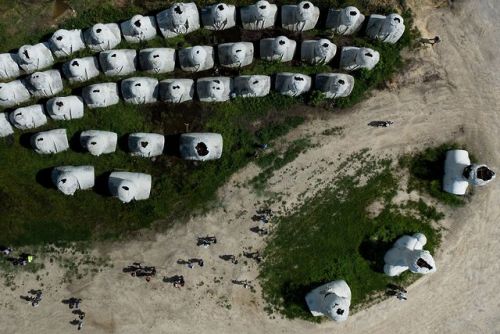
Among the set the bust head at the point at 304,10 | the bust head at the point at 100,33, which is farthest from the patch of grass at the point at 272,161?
the bust head at the point at 100,33

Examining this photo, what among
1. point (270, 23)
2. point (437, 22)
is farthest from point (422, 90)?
point (270, 23)

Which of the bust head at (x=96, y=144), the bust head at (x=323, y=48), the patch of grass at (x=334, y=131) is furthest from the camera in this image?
the patch of grass at (x=334, y=131)

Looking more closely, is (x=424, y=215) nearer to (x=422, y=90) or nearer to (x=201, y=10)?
(x=422, y=90)

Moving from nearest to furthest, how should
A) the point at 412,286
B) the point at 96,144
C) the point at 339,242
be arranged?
the point at 96,144 < the point at 339,242 < the point at 412,286

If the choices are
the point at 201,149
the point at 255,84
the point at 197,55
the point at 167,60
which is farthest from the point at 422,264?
the point at 167,60

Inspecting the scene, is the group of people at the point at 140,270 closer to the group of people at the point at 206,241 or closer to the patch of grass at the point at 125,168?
the patch of grass at the point at 125,168

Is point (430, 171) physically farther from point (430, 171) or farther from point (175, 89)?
point (175, 89)
